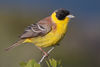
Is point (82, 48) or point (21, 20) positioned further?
point (21, 20)

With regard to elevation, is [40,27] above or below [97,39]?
above

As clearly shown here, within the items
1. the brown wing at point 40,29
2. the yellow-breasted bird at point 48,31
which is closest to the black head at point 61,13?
the yellow-breasted bird at point 48,31

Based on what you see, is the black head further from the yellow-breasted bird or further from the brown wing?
the brown wing

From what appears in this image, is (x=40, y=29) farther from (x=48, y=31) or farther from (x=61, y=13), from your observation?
(x=61, y=13)

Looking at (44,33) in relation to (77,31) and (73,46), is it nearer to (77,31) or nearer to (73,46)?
(73,46)

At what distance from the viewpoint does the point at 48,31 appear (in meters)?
3.85

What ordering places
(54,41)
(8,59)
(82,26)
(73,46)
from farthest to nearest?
1. (82,26)
2. (73,46)
3. (8,59)
4. (54,41)

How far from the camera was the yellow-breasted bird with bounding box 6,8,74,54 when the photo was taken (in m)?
3.76

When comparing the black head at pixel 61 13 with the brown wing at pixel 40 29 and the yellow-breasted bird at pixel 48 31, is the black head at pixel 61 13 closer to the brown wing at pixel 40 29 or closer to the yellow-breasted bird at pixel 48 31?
the yellow-breasted bird at pixel 48 31

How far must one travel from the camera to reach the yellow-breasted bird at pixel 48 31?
376cm

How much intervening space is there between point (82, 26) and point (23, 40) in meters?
8.71

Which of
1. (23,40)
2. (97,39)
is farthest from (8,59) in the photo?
A: (97,39)

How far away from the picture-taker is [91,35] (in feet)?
37.1

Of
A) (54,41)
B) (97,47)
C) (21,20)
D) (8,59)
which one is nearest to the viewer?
(54,41)
